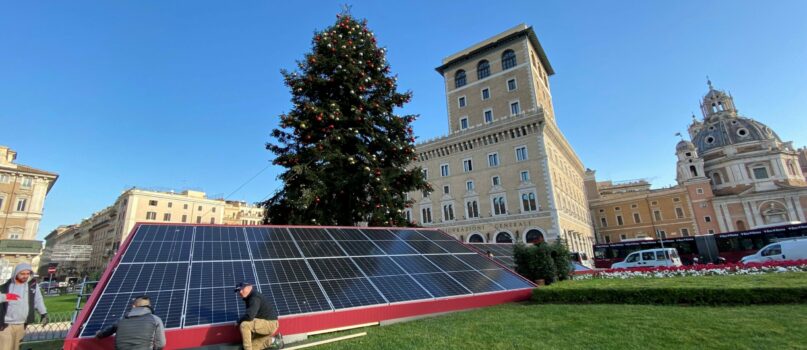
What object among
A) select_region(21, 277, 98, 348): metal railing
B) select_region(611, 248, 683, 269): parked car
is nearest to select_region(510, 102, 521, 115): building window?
select_region(611, 248, 683, 269): parked car

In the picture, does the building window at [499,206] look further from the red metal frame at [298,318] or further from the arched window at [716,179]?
the arched window at [716,179]

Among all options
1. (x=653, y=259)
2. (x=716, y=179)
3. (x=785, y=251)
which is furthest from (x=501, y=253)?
(x=716, y=179)

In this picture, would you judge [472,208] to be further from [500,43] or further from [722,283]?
[722,283]

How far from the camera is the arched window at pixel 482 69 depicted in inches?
2130

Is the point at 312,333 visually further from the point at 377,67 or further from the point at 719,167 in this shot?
the point at 719,167

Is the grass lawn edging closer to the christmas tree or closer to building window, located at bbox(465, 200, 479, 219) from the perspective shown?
the christmas tree

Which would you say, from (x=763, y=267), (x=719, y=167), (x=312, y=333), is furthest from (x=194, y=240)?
(x=719, y=167)

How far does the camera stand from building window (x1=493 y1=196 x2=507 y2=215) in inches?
1817

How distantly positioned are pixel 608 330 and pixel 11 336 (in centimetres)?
1071

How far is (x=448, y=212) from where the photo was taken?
168 feet

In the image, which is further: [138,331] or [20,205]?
[20,205]

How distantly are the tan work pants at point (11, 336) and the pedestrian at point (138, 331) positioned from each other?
8.47ft

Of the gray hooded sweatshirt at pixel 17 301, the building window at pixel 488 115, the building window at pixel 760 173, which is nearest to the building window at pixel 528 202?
the building window at pixel 488 115

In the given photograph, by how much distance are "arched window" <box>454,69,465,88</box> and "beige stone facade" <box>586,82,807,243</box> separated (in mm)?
42849
